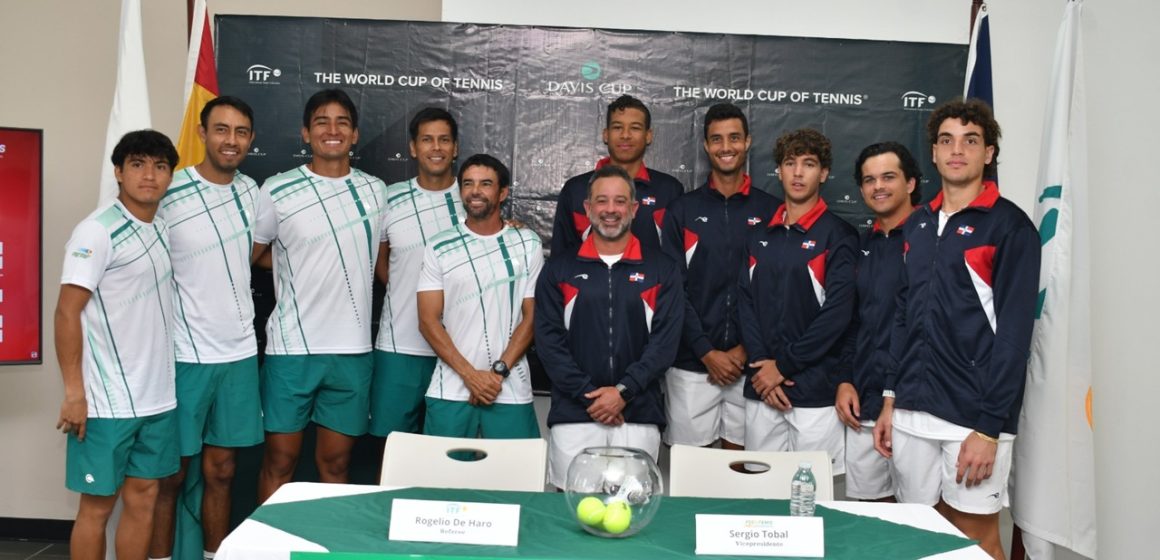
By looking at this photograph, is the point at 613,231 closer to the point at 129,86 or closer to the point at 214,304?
the point at 214,304

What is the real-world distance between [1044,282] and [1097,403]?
3.55 feet

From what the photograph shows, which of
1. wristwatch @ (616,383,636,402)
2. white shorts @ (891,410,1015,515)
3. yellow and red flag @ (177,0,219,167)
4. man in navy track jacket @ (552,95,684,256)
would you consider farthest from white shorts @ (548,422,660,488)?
yellow and red flag @ (177,0,219,167)


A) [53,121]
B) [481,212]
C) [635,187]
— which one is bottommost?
[481,212]

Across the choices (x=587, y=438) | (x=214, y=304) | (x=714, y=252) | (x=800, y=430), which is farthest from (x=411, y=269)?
(x=800, y=430)


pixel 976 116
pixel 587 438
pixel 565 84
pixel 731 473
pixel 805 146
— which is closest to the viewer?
pixel 731 473

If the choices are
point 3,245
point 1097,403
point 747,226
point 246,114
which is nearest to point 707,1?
point 747,226

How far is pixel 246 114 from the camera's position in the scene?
3439mm

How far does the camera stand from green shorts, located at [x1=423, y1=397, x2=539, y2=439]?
3402mm

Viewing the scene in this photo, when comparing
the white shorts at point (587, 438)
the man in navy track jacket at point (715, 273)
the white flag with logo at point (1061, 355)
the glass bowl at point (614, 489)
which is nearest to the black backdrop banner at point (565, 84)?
the man in navy track jacket at point (715, 273)

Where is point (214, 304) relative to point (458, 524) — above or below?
above

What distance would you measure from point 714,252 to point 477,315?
960 mm

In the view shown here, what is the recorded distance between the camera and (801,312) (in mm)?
3330

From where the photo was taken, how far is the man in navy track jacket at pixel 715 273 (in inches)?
140

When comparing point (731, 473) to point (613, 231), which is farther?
point (613, 231)
